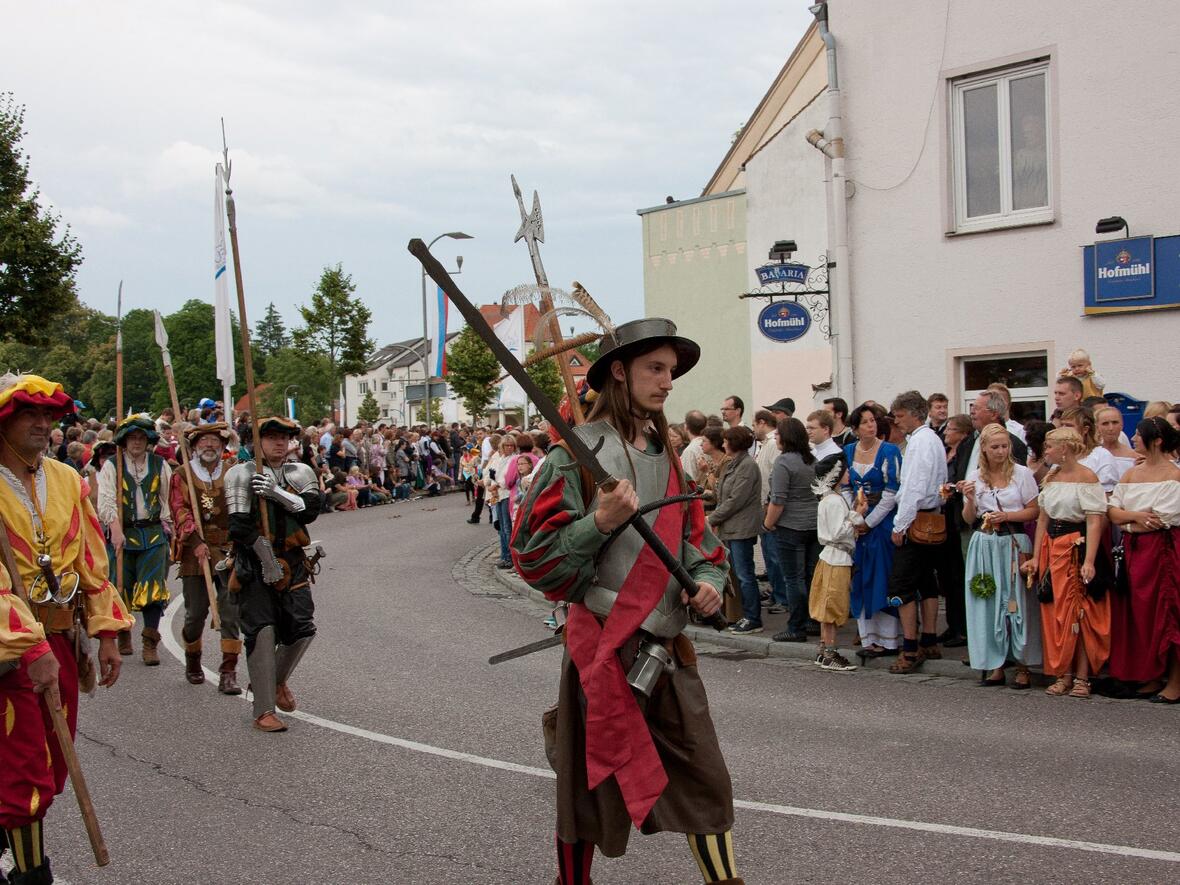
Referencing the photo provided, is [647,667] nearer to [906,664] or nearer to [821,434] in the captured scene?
[906,664]

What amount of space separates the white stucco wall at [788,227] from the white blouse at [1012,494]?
31.5 ft

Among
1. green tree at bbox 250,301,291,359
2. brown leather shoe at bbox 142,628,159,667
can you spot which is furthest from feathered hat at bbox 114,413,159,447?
green tree at bbox 250,301,291,359

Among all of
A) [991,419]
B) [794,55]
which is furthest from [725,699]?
[794,55]

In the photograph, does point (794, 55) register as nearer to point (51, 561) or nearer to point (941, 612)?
point (941, 612)

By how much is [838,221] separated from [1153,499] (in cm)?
766

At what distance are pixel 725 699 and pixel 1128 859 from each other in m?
3.48

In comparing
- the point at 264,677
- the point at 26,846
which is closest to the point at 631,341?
the point at 26,846

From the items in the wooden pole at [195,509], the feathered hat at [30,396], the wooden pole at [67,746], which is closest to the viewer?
the wooden pole at [67,746]

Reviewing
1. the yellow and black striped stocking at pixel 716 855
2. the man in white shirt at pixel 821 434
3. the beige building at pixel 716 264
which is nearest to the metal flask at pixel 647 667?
the yellow and black striped stocking at pixel 716 855

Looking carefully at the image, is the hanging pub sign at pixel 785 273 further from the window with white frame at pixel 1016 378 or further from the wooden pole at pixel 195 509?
the wooden pole at pixel 195 509

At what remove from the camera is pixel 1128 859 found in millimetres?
4648

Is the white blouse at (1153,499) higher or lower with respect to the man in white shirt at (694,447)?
lower

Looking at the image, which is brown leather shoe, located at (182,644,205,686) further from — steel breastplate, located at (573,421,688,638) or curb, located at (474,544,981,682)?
steel breastplate, located at (573,421,688,638)

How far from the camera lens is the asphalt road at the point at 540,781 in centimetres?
478
